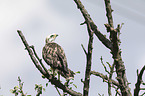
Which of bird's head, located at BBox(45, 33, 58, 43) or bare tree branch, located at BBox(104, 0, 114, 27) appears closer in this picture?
bare tree branch, located at BBox(104, 0, 114, 27)

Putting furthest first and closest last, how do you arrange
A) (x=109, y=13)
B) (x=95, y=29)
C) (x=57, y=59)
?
(x=57, y=59)
(x=95, y=29)
(x=109, y=13)

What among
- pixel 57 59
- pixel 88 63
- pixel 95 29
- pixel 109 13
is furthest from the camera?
pixel 57 59

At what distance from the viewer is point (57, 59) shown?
356 inches

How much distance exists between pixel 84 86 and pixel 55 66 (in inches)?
179

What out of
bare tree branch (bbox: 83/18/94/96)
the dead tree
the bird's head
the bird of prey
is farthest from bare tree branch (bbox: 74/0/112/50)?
the bird's head

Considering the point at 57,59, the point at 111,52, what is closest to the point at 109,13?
the point at 111,52

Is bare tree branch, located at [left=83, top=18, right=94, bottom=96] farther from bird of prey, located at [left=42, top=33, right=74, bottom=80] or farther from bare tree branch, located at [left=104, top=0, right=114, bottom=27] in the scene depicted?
bird of prey, located at [left=42, top=33, right=74, bottom=80]

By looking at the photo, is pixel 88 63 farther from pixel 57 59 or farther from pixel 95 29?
pixel 57 59

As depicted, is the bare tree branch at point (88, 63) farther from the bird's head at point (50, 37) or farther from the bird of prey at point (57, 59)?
the bird's head at point (50, 37)

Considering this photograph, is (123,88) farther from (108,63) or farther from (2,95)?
(2,95)

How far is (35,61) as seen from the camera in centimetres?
535

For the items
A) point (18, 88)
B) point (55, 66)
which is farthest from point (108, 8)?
point (18, 88)

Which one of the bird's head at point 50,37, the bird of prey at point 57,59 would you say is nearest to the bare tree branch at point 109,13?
the bird of prey at point 57,59

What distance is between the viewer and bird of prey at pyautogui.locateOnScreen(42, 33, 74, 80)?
8208 mm
